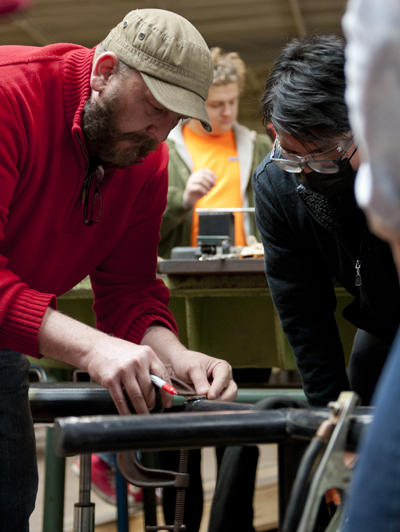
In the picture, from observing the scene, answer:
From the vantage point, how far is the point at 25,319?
3.32 ft

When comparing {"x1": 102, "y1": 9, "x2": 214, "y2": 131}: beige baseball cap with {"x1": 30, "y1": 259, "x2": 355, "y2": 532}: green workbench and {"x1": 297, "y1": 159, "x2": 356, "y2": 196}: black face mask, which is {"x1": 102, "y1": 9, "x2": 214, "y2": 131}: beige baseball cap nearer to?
{"x1": 297, "y1": 159, "x2": 356, "y2": 196}: black face mask

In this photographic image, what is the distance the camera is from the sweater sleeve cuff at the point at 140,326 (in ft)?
4.26

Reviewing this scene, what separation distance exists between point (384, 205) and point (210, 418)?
30 cm

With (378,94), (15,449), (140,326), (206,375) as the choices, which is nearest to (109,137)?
(140,326)

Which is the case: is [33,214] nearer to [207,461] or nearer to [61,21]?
[207,461]

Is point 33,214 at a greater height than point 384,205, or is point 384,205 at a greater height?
point 384,205

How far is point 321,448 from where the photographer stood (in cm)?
51

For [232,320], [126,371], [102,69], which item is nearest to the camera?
[126,371]

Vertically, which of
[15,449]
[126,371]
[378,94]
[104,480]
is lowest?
[104,480]

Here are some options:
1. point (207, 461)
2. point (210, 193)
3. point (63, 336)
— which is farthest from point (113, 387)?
point (207, 461)

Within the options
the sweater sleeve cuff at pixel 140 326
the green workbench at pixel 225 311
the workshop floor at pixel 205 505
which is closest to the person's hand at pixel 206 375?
the sweater sleeve cuff at pixel 140 326

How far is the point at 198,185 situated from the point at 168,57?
3.65ft

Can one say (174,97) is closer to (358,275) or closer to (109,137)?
(109,137)

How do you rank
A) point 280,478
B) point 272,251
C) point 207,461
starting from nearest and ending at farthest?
point 280,478, point 272,251, point 207,461
